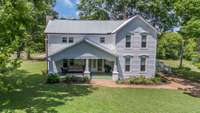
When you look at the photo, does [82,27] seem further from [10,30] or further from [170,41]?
[170,41]

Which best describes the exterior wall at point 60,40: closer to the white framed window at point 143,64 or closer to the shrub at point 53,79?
the white framed window at point 143,64

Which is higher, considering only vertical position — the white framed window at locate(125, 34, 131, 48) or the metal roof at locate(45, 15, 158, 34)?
the metal roof at locate(45, 15, 158, 34)

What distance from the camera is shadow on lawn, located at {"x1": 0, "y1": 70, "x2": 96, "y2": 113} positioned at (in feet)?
A: 62.0

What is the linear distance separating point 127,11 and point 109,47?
21.6 m

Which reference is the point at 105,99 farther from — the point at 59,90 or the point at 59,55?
the point at 59,55

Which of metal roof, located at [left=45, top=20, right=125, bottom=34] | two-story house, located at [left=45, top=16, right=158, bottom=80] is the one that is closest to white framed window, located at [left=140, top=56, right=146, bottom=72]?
two-story house, located at [left=45, top=16, right=158, bottom=80]

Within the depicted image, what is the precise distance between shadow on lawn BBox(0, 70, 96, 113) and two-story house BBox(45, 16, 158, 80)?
4153 millimetres

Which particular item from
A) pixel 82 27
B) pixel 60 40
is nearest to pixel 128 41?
pixel 82 27

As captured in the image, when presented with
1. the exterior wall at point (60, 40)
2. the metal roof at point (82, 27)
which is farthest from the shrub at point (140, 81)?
the metal roof at point (82, 27)

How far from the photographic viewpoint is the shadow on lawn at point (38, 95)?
62.0ft

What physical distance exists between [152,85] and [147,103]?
8.15 metres

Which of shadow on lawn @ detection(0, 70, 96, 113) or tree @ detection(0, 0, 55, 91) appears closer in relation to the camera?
tree @ detection(0, 0, 55, 91)

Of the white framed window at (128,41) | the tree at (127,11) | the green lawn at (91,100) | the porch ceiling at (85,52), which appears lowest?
the green lawn at (91,100)

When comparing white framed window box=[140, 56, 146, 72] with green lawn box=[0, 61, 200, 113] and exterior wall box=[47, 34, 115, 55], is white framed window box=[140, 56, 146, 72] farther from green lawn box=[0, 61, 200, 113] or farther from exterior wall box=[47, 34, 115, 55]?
green lawn box=[0, 61, 200, 113]
